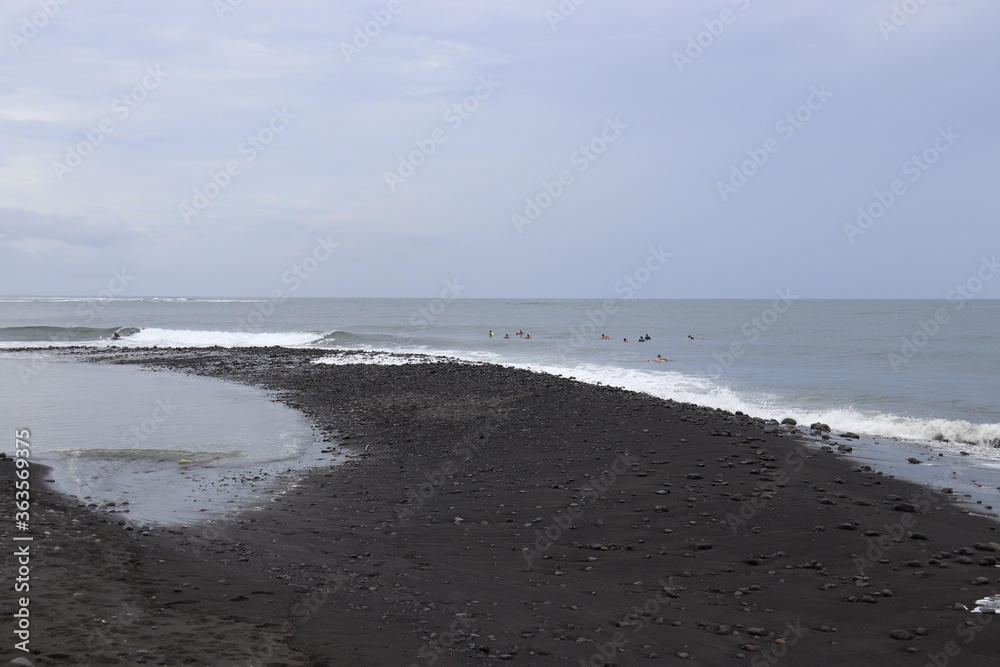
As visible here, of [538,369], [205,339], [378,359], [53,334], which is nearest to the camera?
[538,369]

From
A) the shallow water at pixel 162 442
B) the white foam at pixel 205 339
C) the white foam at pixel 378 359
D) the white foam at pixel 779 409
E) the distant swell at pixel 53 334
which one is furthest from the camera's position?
the distant swell at pixel 53 334

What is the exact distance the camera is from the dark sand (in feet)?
19.7

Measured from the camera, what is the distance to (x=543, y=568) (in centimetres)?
814

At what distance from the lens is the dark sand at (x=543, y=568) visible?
6.00 meters

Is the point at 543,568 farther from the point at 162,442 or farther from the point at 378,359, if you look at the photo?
the point at 378,359

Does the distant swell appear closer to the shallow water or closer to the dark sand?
the shallow water

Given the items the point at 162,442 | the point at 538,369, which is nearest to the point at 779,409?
the point at 538,369

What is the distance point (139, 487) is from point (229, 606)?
647 cm

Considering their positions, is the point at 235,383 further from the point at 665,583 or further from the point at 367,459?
the point at 665,583

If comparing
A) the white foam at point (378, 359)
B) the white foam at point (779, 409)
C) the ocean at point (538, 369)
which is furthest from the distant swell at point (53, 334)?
the white foam at point (779, 409)

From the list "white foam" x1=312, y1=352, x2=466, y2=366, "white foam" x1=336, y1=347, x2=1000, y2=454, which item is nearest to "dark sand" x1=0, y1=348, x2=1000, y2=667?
"white foam" x1=336, y1=347, x2=1000, y2=454

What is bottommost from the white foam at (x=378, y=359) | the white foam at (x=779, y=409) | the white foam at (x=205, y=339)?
the white foam at (x=779, y=409)

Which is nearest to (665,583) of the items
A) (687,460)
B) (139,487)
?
(687,460)

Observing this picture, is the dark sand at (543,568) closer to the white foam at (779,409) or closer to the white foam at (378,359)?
the white foam at (779,409)
